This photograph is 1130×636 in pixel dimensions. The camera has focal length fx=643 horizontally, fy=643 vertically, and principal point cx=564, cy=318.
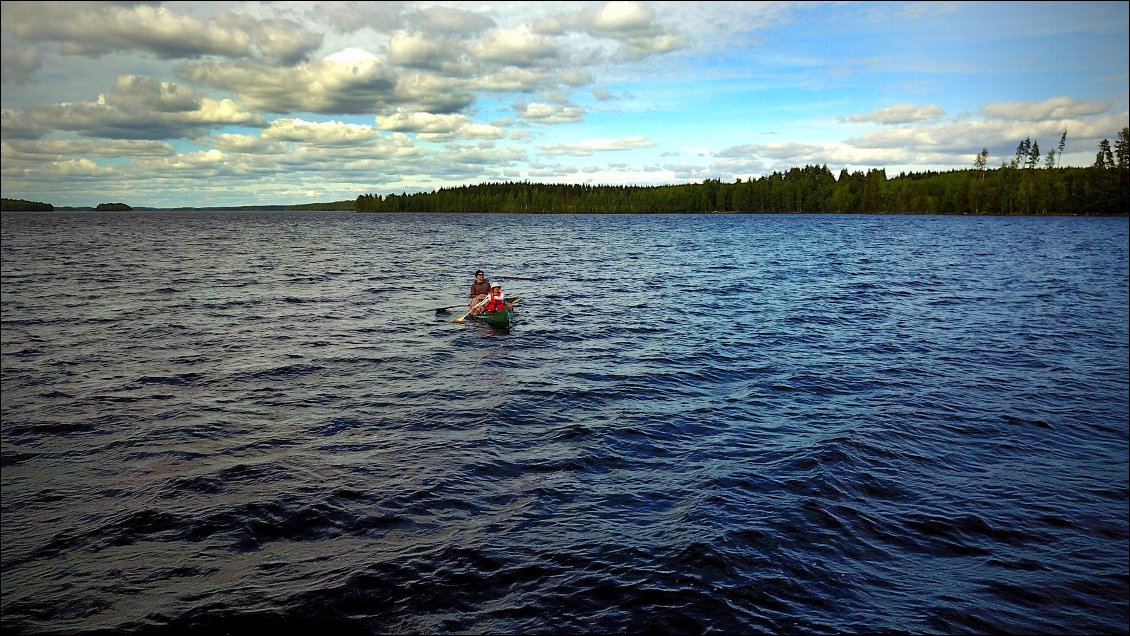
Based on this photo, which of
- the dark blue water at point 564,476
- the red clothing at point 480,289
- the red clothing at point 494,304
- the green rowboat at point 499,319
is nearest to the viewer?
the dark blue water at point 564,476

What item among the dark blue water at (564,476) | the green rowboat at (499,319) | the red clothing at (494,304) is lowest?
the dark blue water at (564,476)

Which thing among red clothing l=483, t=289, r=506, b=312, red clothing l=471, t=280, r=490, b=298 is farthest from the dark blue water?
red clothing l=471, t=280, r=490, b=298

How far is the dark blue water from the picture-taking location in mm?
8453

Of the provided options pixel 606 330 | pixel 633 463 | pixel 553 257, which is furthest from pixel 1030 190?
pixel 633 463

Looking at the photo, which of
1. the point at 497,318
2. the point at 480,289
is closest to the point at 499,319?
the point at 497,318

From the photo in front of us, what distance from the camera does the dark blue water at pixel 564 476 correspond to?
8.45 meters

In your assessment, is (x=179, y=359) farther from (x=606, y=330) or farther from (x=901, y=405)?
(x=901, y=405)

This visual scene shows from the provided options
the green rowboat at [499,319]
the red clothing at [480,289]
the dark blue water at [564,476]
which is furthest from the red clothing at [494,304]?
the dark blue water at [564,476]

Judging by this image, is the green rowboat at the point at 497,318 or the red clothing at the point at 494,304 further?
the red clothing at the point at 494,304

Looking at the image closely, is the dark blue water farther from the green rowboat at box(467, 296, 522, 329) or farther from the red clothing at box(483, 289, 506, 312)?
the red clothing at box(483, 289, 506, 312)

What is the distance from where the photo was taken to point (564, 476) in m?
12.4

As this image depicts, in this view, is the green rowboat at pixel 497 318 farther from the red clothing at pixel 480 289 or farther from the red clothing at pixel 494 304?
the red clothing at pixel 480 289

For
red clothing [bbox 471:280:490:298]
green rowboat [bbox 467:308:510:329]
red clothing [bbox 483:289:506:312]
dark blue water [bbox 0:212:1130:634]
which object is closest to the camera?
dark blue water [bbox 0:212:1130:634]

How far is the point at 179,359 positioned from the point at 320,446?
11.5 m
